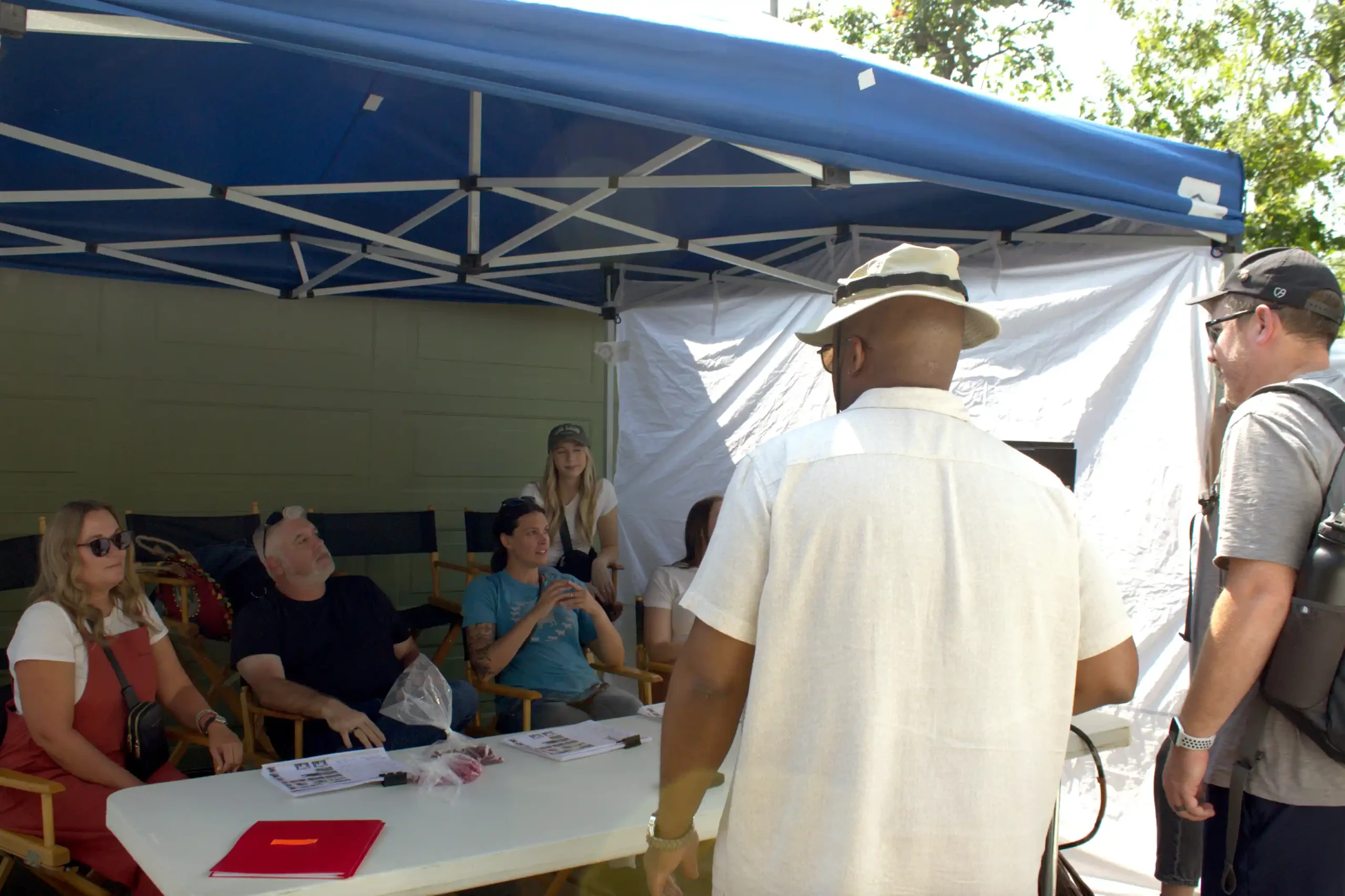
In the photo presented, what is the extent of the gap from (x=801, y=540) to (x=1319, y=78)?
13.6 meters

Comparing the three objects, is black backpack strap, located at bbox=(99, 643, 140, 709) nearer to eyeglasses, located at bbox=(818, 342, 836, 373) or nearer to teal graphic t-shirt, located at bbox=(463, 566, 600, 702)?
teal graphic t-shirt, located at bbox=(463, 566, 600, 702)

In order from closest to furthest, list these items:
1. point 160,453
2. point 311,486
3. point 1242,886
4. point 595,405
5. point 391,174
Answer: point 1242,886, point 391,174, point 160,453, point 311,486, point 595,405

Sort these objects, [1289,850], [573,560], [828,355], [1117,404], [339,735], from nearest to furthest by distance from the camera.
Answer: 1. [828,355]
2. [1289,850]
3. [339,735]
4. [1117,404]
5. [573,560]

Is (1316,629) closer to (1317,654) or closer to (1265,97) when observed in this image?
(1317,654)

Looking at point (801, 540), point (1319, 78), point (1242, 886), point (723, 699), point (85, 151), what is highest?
point (1319, 78)

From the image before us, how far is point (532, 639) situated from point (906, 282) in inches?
108

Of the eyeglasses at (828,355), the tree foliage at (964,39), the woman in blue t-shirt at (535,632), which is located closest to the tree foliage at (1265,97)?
the tree foliage at (964,39)

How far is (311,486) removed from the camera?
213 inches

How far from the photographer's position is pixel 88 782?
257 cm

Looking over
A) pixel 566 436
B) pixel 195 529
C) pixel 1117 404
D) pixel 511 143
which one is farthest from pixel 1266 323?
pixel 195 529

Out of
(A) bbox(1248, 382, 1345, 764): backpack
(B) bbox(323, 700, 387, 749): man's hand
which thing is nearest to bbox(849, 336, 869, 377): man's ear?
(A) bbox(1248, 382, 1345, 764): backpack

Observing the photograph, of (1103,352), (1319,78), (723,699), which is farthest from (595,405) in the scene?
(1319,78)

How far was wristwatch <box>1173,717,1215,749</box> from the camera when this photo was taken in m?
1.84

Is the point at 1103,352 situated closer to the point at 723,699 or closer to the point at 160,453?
the point at 723,699
